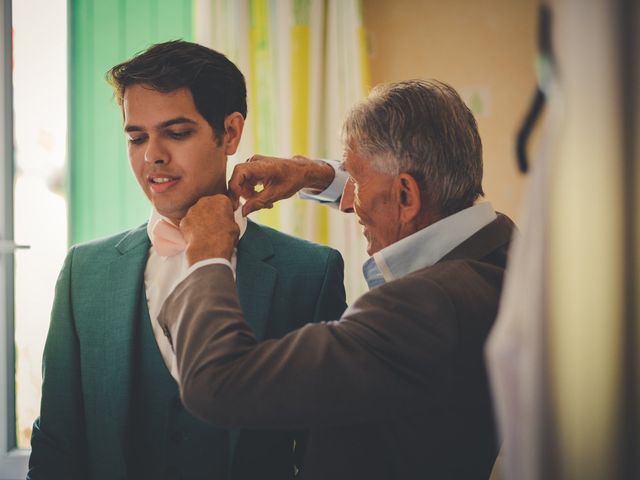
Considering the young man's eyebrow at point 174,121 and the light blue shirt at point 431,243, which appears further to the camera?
the young man's eyebrow at point 174,121

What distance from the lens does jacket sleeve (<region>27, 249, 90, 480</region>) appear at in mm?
1254

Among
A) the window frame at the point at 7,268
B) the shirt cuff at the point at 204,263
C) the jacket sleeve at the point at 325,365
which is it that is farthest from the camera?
the window frame at the point at 7,268

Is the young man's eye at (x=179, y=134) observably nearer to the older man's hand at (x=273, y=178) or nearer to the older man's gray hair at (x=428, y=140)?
the older man's hand at (x=273, y=178)

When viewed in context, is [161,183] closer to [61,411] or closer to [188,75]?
[188,75]

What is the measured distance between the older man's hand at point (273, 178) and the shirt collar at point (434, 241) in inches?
16.7

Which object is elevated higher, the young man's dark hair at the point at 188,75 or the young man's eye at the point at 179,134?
the young man's dark hair at the point at 188,75

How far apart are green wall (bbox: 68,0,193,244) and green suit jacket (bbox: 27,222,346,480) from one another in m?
0.75

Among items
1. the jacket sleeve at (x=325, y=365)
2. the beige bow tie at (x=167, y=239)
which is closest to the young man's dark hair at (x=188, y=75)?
the beige bow tie at (x=167, y=239)

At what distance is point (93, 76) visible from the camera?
84.8 inches

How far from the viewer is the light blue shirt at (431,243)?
99 centimetres

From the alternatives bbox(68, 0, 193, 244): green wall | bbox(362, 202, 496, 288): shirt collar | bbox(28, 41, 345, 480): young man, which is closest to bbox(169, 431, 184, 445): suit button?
bbox(28, 41, 345, 480): young man

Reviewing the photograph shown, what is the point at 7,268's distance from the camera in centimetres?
215

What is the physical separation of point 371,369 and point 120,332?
71 centimetres

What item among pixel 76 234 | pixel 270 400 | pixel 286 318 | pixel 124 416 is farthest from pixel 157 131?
pixel 76 234
